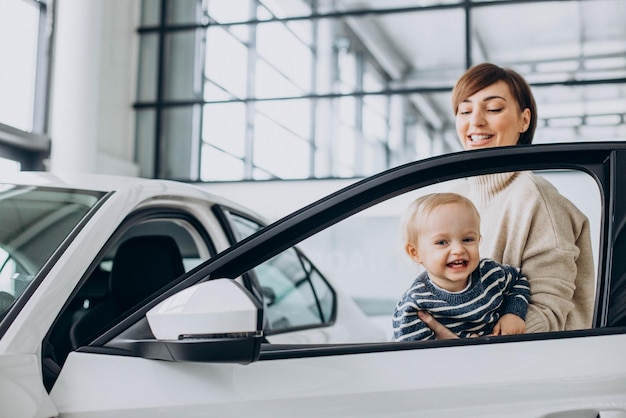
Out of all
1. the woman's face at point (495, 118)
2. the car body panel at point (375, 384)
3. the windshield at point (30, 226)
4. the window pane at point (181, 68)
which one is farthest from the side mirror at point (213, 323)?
the window pane at point (181, 68)

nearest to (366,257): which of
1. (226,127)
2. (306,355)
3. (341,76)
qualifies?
(341,76)

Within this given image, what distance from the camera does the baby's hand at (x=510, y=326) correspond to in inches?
59.3

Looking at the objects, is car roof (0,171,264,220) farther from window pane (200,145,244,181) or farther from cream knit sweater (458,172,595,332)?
window pane (200,145,244,181)

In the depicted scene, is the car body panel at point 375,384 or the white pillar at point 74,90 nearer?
the car body panel at point 375,384

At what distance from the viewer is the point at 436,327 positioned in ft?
5.06

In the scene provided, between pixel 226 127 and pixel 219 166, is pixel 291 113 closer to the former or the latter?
pixel 226 127

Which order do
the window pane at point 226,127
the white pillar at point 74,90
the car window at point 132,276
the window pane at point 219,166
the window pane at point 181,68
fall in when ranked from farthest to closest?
the window pane at point 181,68 → the window pane at point 226,127 → the window pane at point 219,166 → the white pillar at point 74,90 → the car window at point 132,276

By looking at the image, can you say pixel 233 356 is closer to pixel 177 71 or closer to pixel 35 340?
pixel 35 340

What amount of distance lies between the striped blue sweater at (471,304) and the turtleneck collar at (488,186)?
0.58 ft

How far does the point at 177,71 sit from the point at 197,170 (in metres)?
1.50

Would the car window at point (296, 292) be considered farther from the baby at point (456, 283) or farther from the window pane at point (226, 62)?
the window pane at point (226, 62)

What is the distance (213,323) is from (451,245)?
55cm

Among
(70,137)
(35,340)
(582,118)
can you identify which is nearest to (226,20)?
(70,137)

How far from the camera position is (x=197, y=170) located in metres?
11.0
